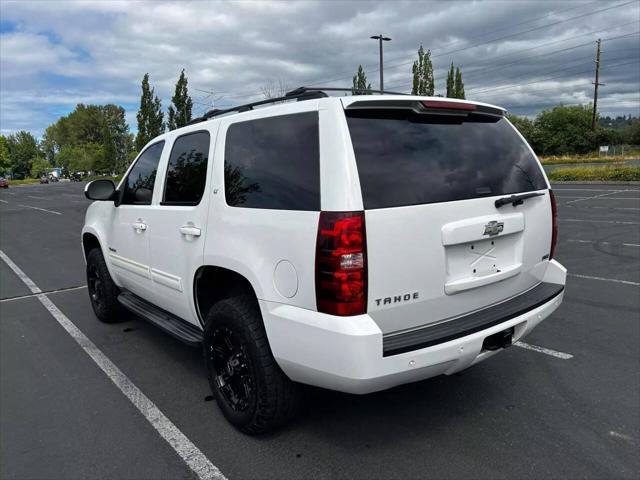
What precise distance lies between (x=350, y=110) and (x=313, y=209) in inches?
21.9

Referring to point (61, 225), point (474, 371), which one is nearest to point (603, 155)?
point (61, 225)

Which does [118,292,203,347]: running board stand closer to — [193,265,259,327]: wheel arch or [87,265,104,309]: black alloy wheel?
[193,265,259,327]: wheel arch

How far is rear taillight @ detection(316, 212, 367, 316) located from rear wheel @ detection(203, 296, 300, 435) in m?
0.64

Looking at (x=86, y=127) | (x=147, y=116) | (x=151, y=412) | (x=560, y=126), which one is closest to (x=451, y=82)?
(x=147, y=116)

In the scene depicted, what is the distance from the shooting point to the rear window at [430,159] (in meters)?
2.41

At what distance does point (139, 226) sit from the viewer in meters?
4.04

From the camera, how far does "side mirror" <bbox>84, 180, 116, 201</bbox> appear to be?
14.6 feet

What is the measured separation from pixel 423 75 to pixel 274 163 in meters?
37.9

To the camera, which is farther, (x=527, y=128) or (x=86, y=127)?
(x=86, y=127)

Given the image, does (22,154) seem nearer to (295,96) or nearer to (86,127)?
(86,127)

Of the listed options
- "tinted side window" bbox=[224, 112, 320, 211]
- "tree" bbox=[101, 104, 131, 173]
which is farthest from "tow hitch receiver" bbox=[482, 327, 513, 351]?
"tree" bbox=[101, 104, 131, 173]

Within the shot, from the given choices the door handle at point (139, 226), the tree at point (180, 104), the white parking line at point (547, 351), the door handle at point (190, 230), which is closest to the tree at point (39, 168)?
the tree at point (180, 104)

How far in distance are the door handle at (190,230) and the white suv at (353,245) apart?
0.01 metres

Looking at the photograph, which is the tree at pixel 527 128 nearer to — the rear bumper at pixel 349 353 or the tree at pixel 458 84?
the tree at pixel 458 84
